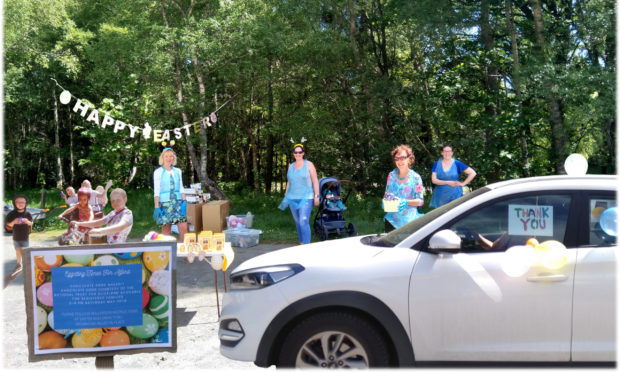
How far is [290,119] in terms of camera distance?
56.6 ft

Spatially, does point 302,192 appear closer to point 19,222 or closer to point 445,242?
point 19,222

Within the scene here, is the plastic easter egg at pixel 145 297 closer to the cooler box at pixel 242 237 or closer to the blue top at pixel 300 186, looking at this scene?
the blue top at pixel 300 186

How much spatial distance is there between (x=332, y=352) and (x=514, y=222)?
160 cm

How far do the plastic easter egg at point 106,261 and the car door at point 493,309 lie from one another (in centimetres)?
221

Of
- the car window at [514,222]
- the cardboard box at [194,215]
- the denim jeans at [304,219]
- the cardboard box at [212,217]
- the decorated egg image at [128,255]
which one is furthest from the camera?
the cardboard box at [212,217]

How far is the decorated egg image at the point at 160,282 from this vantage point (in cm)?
405

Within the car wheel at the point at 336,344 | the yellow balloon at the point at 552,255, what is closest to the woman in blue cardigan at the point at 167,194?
the car wheel at the point at 336,344

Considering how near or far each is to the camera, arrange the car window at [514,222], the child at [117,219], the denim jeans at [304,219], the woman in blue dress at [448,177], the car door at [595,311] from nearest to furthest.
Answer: the car door at [595,311] < the car window at [514,222] < the child at [117,219] < the woman in blue dress at [448,177] < the denim jeans at [304,219]

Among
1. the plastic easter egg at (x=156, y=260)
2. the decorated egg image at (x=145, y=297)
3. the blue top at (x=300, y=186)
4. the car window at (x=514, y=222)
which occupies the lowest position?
the decorated egg image at (x=145, y=297)

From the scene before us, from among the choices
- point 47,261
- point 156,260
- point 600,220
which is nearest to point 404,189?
point 600,220

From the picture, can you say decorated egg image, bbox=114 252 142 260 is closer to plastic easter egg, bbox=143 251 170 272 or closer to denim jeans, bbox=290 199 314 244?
plastic easter egg, bbox=143 251 170 272

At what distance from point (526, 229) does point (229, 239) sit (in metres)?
7.59

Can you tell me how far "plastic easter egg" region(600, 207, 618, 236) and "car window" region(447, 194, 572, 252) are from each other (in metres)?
0.23

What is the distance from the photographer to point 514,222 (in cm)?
380
